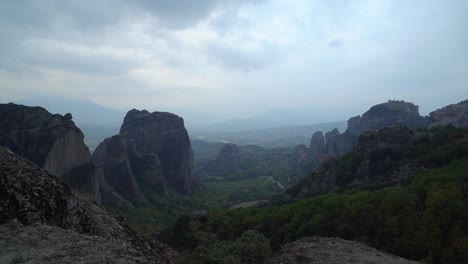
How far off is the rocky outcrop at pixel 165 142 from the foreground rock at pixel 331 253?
45.1m

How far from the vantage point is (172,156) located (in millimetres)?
61062

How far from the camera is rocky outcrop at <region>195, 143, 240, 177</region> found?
9000 cm

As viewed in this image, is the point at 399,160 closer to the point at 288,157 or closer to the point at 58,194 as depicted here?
the point at 58,194

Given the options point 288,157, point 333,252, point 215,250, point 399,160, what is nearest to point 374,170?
point 399,160

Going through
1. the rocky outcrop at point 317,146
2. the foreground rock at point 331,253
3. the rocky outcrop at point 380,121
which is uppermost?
the rocky outcrop at point 380,121

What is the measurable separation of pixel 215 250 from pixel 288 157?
91534mm

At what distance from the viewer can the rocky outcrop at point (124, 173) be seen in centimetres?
4313

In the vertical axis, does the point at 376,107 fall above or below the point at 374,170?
above

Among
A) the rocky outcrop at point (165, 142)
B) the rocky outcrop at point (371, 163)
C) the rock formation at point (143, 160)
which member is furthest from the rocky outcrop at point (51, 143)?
the rocky outcrop at point (371, 163)

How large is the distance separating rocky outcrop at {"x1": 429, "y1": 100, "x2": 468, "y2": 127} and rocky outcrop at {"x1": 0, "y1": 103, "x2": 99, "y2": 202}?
51966 millimetres

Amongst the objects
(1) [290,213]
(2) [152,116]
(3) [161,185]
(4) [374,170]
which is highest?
(2) [152,116]

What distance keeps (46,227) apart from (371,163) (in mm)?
27690

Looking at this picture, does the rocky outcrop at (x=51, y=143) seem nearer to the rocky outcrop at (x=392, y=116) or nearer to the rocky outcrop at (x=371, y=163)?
the rocky outcrop at (x=371, y=163)

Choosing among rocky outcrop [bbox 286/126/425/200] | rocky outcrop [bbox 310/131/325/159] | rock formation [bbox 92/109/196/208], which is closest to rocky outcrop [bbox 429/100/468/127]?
rocky outcrop [bbox 286/126/425/200]
